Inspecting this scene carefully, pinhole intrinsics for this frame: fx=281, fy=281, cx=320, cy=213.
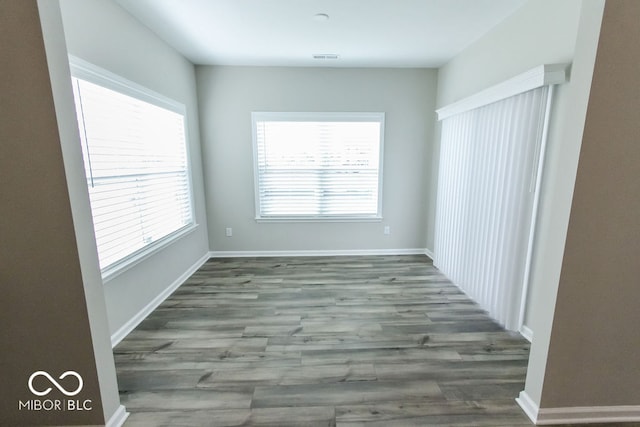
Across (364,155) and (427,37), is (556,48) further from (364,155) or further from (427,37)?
(364,155)

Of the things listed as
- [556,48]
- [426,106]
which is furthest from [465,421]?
[426,106]


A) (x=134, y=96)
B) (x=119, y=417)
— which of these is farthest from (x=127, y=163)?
(x=119, y=417)

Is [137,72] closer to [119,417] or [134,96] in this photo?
[134,96]

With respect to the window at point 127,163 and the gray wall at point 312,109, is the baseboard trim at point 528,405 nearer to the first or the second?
the gray wall at point 312,109

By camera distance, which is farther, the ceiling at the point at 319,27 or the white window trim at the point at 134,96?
the ceiling at the point at 319,27

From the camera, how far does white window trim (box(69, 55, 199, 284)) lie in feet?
6.25

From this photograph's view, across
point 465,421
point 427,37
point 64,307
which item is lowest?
point 465,421

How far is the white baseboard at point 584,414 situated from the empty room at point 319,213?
2 centimetres

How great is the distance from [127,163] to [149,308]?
1.38 meters

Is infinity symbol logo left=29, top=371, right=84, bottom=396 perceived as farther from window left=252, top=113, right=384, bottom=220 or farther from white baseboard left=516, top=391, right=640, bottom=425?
window left=252, top=113, right=384, bottom=220

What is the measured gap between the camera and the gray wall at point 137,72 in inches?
76.5

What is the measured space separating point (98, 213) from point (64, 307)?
966 millimetres

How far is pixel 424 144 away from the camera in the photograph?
4.05 meters

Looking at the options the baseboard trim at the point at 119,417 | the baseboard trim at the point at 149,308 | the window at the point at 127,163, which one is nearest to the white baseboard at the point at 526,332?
the baseboard trim at the point at 119,417
